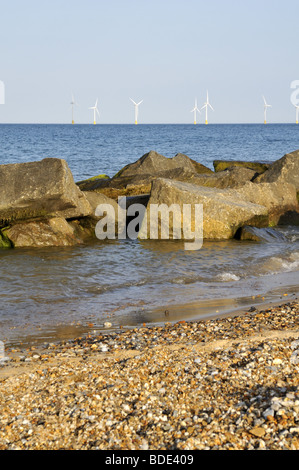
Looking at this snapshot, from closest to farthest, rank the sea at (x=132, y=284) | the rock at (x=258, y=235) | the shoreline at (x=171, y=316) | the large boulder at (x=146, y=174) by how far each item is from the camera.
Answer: the shoreline at (x=171, y=316)
the sea at (x=132, y=284)
the rock at (x=258, y=235)
the large boulder at (x=146, y=174)

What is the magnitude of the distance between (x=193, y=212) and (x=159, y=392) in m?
9.75

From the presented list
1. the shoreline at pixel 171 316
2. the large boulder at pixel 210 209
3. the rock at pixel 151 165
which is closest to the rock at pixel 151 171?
the rock at pixel 151 165

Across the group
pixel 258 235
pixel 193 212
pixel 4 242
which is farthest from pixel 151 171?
pixel 4 242

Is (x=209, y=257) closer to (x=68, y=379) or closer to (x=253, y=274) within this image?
(x=253, y=274)

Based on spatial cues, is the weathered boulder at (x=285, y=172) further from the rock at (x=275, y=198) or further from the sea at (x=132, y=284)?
the sea at (x=132, y=284)

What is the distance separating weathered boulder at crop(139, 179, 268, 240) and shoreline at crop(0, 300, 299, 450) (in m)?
7.62

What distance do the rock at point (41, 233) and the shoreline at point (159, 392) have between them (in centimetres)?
731

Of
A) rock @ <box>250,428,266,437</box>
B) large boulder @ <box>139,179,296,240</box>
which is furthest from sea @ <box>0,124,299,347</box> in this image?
rock @ <box>250,428,266,437</box>

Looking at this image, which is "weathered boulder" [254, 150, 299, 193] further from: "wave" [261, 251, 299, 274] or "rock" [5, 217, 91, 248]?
"rock" [5, 217, 91, 248]

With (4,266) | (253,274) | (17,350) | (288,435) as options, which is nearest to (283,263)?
(253,274)

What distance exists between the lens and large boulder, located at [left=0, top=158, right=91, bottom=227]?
13430mm

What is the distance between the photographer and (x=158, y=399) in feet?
16.6

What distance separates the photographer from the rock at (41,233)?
14.0 meters
